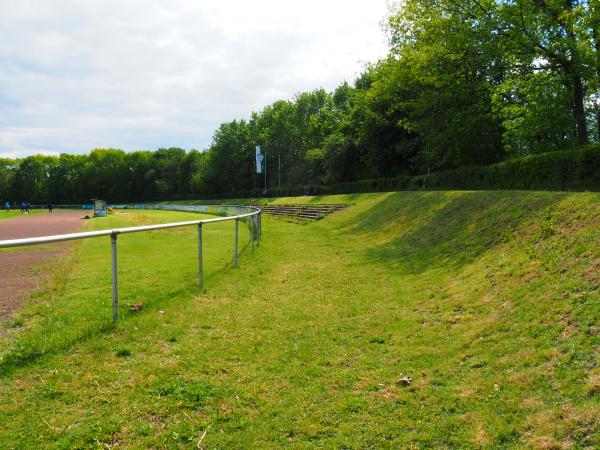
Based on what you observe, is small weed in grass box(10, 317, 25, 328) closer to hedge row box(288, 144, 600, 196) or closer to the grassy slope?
the grassy slope

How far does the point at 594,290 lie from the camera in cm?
502

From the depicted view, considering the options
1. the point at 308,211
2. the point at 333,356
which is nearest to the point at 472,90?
the point at 308,211

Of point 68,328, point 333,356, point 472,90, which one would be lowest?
point 333,356

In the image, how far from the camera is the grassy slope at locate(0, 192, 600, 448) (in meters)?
3.36

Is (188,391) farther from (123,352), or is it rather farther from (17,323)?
(17,323)

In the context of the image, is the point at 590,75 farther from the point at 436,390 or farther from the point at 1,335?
the point at 1,335

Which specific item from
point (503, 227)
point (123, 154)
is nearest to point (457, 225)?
point (503, 227)

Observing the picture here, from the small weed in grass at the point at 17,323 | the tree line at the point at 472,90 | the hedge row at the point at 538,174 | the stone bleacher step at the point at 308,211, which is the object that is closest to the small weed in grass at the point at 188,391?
the small weed in grass at the point at 17,323

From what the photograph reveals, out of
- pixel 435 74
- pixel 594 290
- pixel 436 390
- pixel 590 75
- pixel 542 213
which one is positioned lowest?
pixel 436 390

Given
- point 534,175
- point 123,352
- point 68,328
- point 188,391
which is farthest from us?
point 534,175

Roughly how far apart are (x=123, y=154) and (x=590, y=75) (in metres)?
122

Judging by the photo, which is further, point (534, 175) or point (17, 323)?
point (534, 175)

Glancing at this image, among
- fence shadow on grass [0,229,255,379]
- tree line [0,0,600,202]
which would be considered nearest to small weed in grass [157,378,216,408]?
fence shadow on grass [0,229,255,379]

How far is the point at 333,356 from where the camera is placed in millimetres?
4988
